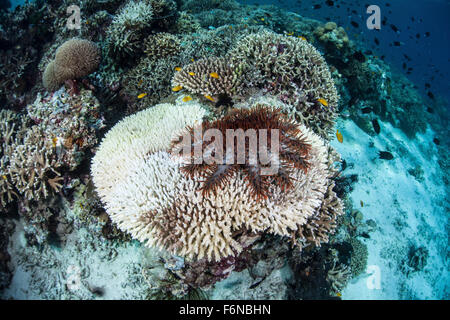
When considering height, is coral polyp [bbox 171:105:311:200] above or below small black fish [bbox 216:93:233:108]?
below

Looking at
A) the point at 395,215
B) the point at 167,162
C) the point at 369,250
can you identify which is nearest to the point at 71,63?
the point at 167,162

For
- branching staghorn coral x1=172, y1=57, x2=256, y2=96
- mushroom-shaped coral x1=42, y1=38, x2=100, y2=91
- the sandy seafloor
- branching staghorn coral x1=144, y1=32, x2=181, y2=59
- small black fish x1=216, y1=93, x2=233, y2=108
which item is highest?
branching staghorn coral x1=144, y1=32, x2=181, y2=59

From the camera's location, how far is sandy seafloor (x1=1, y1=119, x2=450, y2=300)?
4.18 m

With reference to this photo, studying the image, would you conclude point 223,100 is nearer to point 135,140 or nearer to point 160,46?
point 135,140

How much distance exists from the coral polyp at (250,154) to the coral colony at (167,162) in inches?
0.7

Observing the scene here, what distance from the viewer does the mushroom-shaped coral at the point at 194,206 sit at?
2766 mm

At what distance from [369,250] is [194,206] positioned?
719cm

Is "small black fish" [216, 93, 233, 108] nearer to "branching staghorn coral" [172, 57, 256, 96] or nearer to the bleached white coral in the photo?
"branching staghorn coral" [172, 57, 256, 96]

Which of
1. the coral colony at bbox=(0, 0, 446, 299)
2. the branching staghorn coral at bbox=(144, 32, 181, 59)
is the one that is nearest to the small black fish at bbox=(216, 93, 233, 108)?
the coral colony at bbox=(0, 0, 446, 299)

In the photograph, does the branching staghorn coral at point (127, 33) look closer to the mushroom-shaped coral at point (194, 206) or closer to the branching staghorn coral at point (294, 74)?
the branching staghorn coral at point (294, 74)

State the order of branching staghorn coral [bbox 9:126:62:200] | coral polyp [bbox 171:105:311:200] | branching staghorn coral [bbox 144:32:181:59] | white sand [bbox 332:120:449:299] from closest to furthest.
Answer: coral polyp [bbox 171:105:311:200], branching staghorn coral [bbox 9:126:62:200], branching staghorn coral [bbox 144:32:181:59], white sand [bbox 332:120:449:299]

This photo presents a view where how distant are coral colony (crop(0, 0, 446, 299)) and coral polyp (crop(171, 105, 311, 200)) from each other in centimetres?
2
